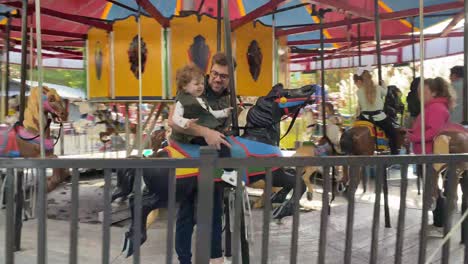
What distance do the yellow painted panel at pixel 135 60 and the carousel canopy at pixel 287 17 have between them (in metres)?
0.24

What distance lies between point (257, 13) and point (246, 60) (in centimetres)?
82

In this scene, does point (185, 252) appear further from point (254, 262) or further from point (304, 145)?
point (304, 145)

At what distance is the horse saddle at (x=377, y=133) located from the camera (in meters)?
5.11

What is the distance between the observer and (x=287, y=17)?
8.77 metres

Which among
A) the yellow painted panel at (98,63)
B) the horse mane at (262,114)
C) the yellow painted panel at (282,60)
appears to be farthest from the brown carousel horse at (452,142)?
the yellow painted panel at (98,63)

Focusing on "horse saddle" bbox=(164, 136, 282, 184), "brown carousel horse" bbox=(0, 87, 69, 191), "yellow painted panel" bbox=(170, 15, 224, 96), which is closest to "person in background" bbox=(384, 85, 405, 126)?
"yellow painted panel" bbox=(170, 15, 224, 96)

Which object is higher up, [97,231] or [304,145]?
[304,145]

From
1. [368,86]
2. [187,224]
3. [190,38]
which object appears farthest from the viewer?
[190,38]

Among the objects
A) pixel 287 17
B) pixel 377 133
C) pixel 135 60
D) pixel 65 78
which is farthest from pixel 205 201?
pixel 65 78

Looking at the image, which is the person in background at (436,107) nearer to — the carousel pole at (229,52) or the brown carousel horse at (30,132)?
the carousel pole at (229,52)

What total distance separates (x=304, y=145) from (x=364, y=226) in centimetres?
138

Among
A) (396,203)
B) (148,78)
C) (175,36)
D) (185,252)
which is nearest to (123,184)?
(148,78)

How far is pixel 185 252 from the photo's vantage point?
9.38 ft

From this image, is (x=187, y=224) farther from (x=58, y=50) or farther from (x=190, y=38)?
(x=58, y=50)
